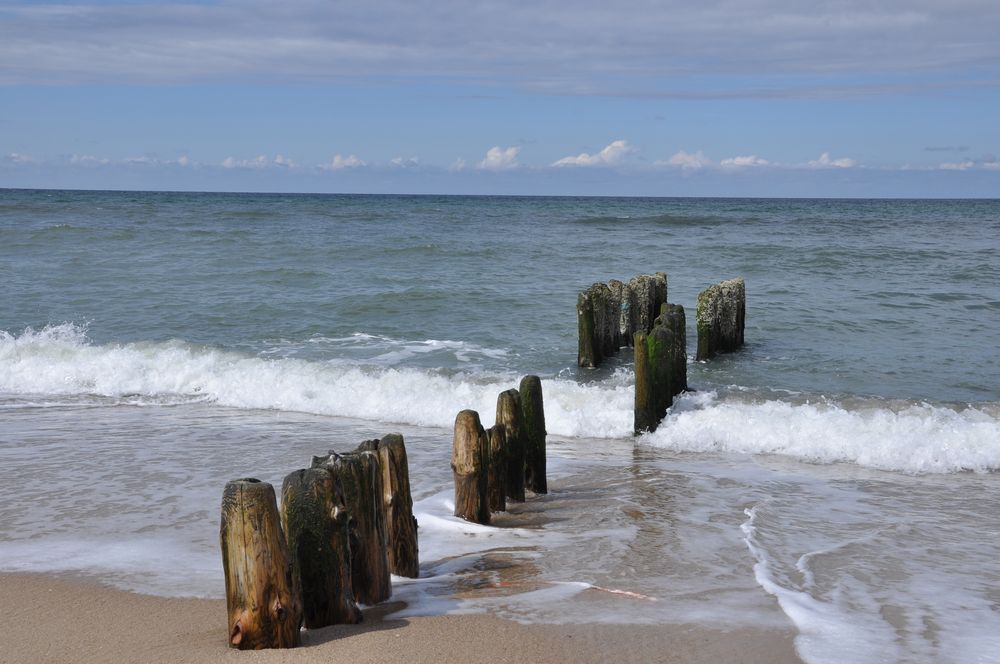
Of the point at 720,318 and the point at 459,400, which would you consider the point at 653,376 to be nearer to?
the point at 459,400

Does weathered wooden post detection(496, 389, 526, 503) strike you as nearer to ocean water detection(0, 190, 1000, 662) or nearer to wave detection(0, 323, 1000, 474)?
ocean water detection(0, 190, 1000, 662)

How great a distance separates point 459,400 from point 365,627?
693cm

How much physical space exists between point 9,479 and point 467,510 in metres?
4.10

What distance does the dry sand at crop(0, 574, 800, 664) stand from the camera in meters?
4.39

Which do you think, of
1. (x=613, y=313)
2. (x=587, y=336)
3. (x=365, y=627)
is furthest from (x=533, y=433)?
(x=613, y=313)

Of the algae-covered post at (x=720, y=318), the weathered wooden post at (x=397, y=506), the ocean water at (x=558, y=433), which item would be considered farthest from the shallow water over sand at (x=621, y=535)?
the algae-covered post at (x=720, y=318)

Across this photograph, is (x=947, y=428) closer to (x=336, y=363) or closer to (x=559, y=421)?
(x=559, y=421)

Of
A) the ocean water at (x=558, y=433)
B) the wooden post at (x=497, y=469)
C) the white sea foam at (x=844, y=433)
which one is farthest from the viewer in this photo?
the white sea foam at (x=844, y=433)

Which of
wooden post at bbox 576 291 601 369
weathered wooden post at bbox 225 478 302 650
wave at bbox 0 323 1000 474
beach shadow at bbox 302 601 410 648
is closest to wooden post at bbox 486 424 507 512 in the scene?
beach shadow at bbox 302 601 410 648

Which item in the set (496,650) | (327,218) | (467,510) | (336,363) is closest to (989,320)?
(336,363)

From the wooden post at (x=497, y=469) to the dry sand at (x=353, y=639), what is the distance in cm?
208

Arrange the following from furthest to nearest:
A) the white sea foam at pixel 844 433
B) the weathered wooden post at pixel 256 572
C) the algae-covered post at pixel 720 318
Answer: the algae-covered post at pixel 720 318 < the white sea foam at pixel 844 433 < the weathered wooden post at pixel 256 572

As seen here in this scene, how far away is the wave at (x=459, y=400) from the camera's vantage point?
32.1 ft

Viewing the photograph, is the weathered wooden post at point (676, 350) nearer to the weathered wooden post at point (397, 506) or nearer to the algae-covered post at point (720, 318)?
the algae-covered post at point (720, 318)
